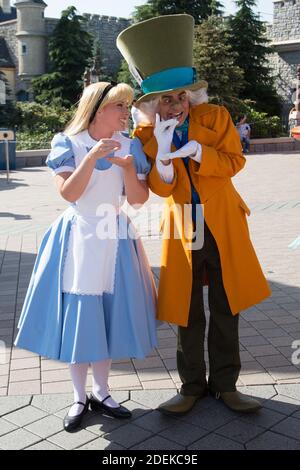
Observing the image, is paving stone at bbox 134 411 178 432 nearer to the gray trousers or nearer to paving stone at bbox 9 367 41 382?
the gray trousers

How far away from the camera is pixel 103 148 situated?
7.07 ft

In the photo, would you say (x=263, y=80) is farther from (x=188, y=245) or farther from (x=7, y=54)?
(x=188, y=245)

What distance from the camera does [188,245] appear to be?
2414 mm

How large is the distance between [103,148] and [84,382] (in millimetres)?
1003

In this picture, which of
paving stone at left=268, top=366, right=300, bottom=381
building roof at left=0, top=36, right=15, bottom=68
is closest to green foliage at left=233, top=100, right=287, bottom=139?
paving stone at left=268, top=366, right=300, bottom=381

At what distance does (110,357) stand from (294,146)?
16.5 meters

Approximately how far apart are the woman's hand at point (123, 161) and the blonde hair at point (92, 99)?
0.70 feet

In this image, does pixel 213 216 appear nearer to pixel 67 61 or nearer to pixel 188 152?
pixel 188 152

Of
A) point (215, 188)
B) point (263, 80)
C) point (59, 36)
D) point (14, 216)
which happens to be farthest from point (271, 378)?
point (59, 36)

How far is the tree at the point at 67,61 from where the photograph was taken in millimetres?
27656

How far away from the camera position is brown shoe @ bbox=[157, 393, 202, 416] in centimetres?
247

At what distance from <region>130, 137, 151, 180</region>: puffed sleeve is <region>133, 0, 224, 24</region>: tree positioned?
22417 mm

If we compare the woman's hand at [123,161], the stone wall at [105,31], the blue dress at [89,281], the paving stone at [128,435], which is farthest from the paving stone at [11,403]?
the stone wall at [105,31]

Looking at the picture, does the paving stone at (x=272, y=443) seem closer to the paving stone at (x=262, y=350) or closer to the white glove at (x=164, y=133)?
the paving stone at (x=262, y=350)
